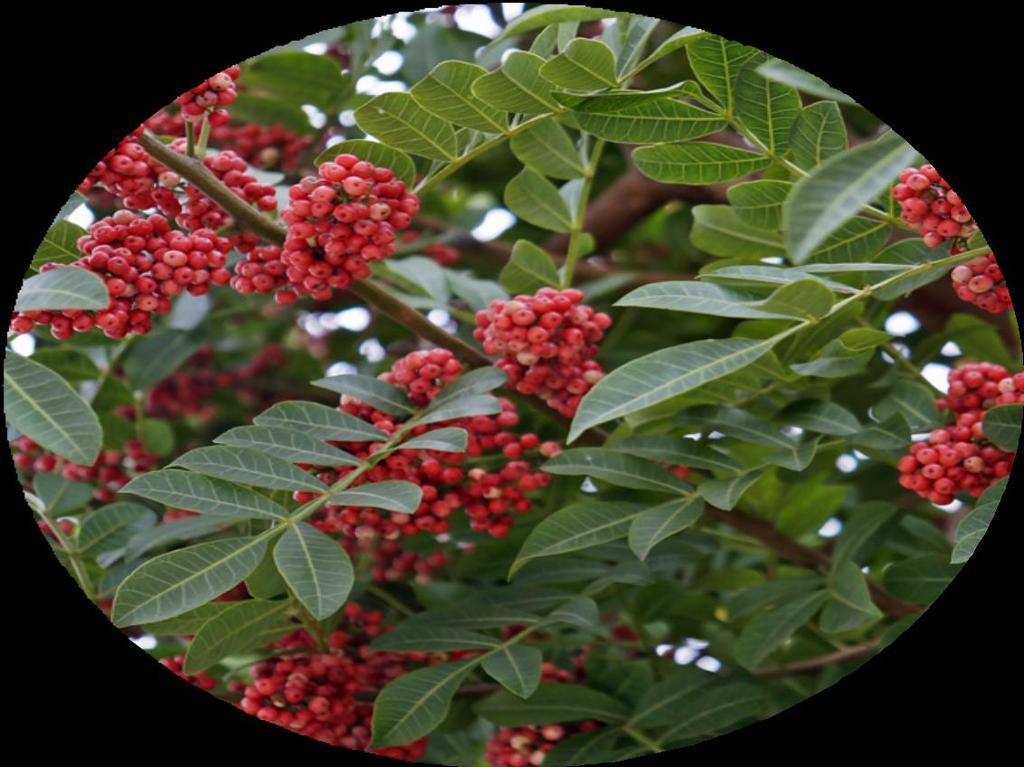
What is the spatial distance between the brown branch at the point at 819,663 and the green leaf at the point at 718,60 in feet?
3.03

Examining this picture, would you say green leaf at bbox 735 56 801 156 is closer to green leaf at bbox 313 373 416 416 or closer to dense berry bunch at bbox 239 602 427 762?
green leaf at bbox 313 373 416 416

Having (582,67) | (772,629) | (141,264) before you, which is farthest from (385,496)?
(772,629)

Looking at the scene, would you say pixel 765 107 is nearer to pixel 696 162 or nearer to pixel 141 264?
pixel 696 162

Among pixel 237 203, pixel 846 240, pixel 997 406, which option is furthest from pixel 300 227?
pixel 997 406

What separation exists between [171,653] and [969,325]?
1.33 metres

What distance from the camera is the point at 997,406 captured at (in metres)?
1.60

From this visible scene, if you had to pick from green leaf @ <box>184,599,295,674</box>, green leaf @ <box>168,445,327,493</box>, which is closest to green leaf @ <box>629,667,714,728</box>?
green leaf @ <box>184,599,295,674</box>

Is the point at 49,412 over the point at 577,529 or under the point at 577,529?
over

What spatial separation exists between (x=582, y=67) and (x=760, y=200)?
29 cm

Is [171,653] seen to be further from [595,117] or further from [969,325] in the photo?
[969,325]

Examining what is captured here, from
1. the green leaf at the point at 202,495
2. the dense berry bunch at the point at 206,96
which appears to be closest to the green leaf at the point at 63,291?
the green leaf at the point at 202,495

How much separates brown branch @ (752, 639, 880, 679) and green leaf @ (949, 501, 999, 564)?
0.59m

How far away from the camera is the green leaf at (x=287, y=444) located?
1.60 meters

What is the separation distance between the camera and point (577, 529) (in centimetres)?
168
